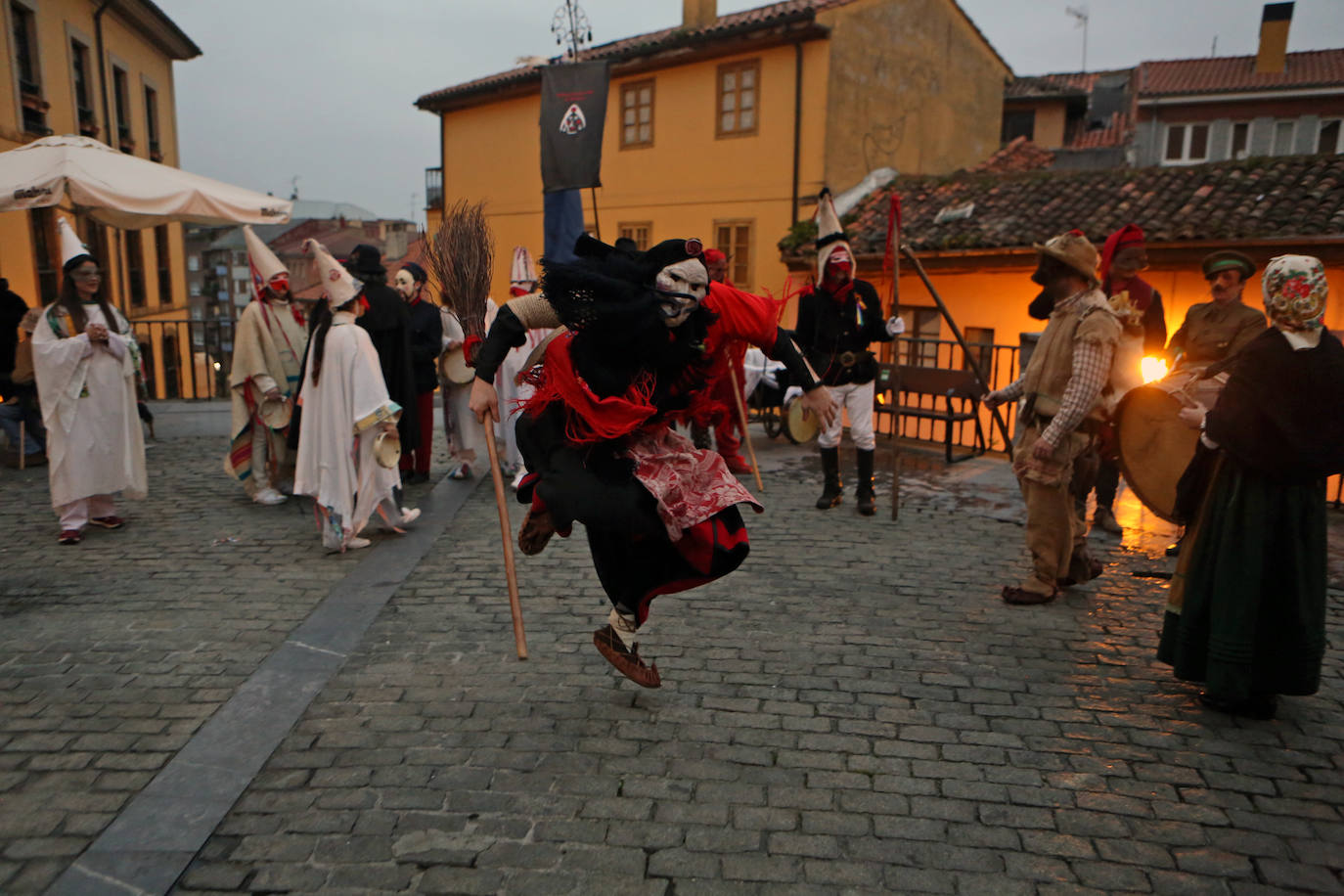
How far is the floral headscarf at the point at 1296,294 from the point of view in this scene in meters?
3.53

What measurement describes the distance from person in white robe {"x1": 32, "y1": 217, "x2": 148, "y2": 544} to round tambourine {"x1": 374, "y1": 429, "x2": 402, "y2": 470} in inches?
82.0

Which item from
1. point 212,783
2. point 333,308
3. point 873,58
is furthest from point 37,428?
point 873,58

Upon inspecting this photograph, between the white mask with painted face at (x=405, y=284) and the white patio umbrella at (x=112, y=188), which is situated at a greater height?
the white patio umbrella at (x=112, y=188)

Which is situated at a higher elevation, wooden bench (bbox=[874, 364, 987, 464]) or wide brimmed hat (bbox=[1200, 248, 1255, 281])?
wide brimmed hat (bbox=[1200, 248, 1255, 281])

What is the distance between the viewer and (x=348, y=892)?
8.75 feet

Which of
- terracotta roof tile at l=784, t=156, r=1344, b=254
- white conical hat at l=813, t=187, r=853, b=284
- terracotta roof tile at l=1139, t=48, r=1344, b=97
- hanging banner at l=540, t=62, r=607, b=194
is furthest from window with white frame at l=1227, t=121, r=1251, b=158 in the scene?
white conical hat at l=813, t=187, r=853, b=284

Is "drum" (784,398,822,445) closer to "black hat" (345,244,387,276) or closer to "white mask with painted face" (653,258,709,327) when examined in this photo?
"black hat" (345,244,387,276)

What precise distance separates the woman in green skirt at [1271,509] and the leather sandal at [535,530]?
8.92ft

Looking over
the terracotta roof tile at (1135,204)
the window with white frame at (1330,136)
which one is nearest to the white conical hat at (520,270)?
the terracotta roof tile at (1135,204)

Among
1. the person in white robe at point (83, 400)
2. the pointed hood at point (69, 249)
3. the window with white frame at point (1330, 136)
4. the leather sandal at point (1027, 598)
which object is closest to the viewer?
the leather sandal at point (1027, 598)

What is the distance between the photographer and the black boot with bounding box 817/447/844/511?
301 inches

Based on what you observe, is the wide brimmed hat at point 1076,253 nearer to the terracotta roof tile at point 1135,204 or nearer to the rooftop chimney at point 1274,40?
the terracotta roof tile at point 1135,204

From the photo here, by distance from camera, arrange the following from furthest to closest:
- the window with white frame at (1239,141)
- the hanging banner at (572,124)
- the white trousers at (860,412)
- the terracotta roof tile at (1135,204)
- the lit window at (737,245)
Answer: the window with white frame at (1239,141) < the lit window at (737,245) < the terracotta roof tile at (1135,204) < the hanging banner at (572,124) < the white trousers at (860,412)

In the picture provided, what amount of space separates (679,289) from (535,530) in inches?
45.9
